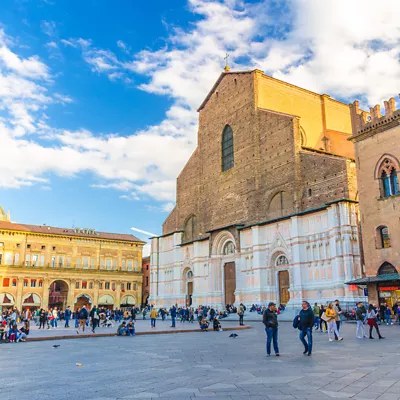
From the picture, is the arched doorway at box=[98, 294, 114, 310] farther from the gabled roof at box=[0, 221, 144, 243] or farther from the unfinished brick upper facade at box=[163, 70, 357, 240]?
the unfinished brick upper facade at box=[163, 70, 357, 240]

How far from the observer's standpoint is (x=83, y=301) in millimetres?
61438

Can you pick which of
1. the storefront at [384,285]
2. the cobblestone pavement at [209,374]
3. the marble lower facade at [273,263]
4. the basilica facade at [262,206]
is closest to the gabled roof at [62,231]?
the basilica facade at [262,206]

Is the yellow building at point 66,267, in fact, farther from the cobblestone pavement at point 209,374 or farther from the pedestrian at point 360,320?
the pedestrian at point 360,320

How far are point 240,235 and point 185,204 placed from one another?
38.6 ft

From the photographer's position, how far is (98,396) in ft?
21.7

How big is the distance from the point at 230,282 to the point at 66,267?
29383 millimetres

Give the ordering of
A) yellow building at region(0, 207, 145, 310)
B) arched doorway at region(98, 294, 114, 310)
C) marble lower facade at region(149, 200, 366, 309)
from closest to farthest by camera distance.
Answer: marble lower facade at region(149, 200, 366, 309) → yellow building at region(0, 207, 145, 310) → arched doorway at region(98, 294, 114, 310)

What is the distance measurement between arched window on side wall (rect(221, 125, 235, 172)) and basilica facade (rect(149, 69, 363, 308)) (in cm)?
11

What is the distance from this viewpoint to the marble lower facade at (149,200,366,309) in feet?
98.2

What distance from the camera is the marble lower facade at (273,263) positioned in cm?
2992

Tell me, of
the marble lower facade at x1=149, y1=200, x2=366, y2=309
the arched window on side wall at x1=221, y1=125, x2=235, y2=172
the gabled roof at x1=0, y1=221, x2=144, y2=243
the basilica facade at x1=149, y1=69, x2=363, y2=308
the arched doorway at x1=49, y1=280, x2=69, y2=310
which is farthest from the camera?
the arched doorway at x1=49, y1=280, x2=69, y2=310

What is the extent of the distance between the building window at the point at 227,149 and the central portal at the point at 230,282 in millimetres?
10015

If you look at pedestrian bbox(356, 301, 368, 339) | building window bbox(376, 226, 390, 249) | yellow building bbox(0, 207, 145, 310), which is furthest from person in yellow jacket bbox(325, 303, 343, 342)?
yellow building bbox(0, 207, 145, 310)

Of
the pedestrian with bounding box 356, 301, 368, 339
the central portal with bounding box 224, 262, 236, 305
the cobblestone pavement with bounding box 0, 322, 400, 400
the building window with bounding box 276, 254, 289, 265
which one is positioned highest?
the building window with bounding box 276, 254, 289, 265
